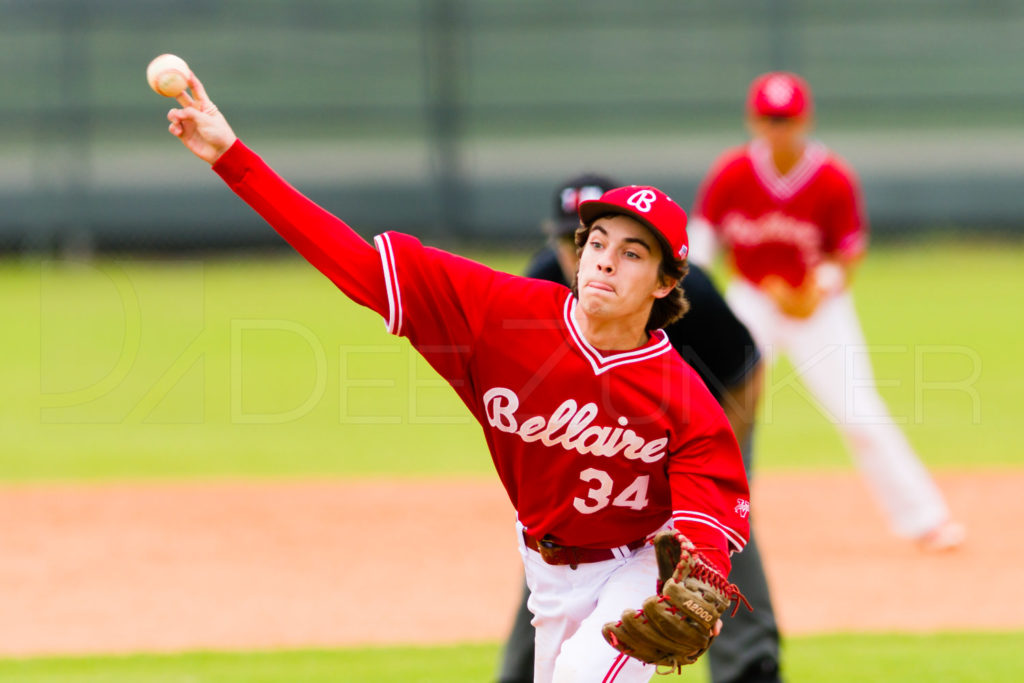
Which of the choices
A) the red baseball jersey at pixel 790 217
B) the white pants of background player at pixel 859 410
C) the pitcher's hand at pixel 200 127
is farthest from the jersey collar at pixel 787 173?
the pitcher's hand at pixel 200 127

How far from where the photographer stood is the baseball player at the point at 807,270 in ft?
21.3

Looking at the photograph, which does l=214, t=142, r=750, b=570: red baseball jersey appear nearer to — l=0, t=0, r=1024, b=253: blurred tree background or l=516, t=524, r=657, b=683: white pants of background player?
l=516, t=524, r=657, b=683: white pants of background player

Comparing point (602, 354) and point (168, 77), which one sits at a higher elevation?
point (168, 77)

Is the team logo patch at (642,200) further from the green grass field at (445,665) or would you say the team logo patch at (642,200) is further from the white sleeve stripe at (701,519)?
the green grass field at (445,665)

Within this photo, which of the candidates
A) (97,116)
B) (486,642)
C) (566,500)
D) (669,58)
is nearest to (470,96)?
(669,58)

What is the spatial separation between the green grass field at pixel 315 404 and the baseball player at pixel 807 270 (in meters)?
1.33

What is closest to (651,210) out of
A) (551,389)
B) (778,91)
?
(551,389)

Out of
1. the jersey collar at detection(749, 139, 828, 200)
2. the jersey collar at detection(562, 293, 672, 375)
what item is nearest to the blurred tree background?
the jersey collar at detection(749, 139, 828, 200)

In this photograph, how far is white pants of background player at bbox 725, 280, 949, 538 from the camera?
21.1ft

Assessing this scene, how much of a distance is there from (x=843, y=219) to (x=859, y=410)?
115cm

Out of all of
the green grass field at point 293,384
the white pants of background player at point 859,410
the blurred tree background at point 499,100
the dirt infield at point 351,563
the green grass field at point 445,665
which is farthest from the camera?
the blurred tree background at point 499,100

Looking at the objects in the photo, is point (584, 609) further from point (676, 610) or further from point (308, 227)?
point (308, 227)

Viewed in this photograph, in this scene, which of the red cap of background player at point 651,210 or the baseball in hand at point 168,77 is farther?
the red cap of background player at point 651,210

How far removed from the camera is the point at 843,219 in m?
6.99
